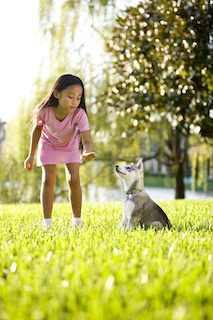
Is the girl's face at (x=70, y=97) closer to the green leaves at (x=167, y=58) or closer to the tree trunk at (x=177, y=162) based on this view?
the green leaves at (x=167, y=58)

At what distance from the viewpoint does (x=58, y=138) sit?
3143 millimetres

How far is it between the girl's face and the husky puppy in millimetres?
795

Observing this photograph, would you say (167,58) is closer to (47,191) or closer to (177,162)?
(47,191)

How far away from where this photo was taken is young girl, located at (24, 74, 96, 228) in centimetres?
308

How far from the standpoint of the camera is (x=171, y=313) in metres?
1.09

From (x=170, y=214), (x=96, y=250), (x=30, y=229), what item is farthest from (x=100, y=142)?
(x=96, y=250)

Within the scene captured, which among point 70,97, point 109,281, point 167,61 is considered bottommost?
point 109,281

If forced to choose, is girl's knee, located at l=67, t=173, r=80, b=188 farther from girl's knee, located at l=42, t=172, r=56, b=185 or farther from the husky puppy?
the husky puppy

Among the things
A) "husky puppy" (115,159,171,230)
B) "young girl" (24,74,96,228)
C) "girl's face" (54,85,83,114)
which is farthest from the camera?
"young girl" (24,74,96,228)

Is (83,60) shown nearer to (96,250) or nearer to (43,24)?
(43,24)

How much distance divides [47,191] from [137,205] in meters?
1.08

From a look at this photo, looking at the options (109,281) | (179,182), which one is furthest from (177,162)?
(109,281)

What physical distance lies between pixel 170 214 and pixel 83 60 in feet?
15.6

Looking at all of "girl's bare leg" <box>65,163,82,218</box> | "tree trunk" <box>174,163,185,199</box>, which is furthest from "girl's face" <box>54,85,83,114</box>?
"tree trunk" <box>174,163,185,199</box>
